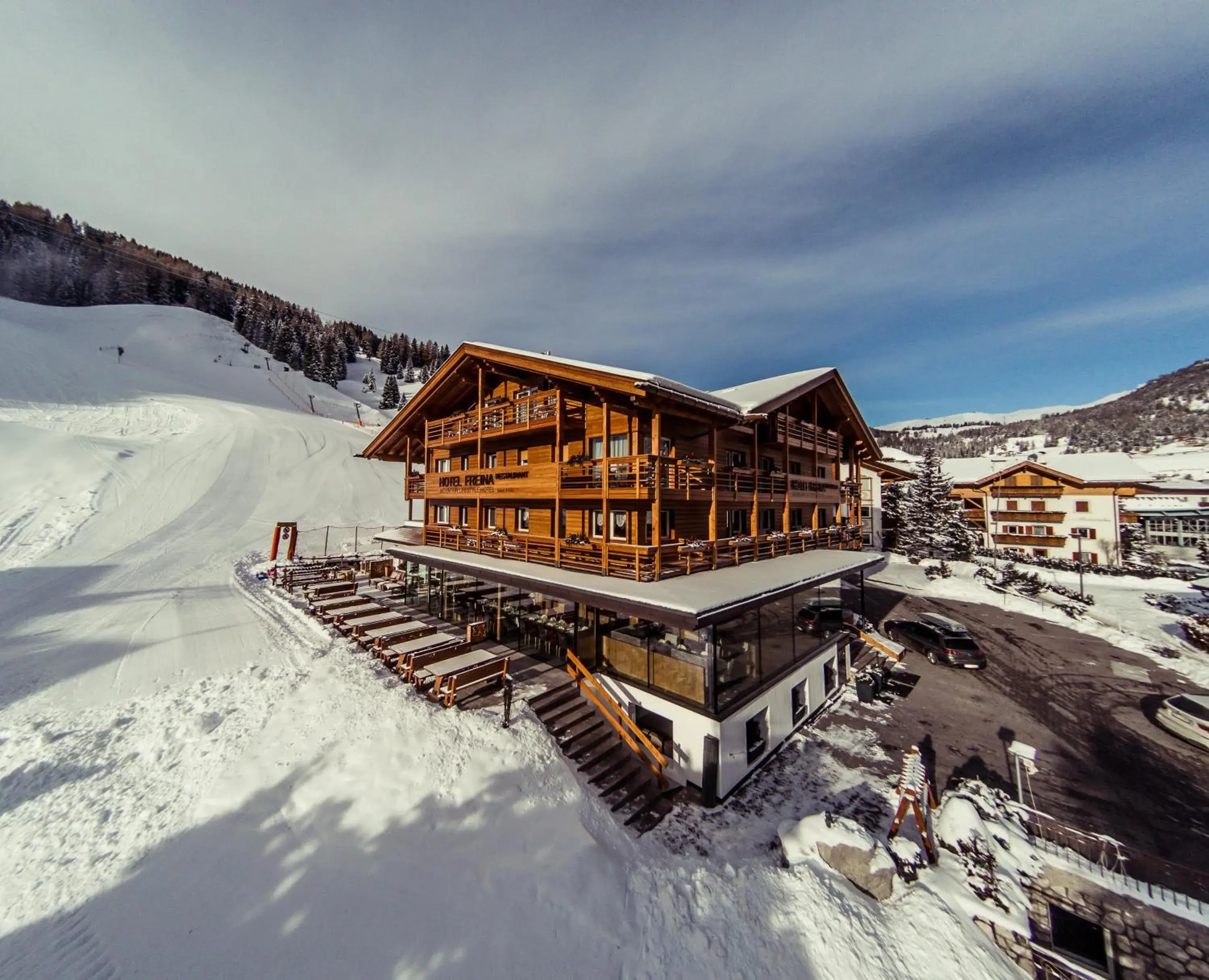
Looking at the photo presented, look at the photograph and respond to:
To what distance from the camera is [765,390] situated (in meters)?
18.6

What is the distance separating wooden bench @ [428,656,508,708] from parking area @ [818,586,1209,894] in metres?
10.3

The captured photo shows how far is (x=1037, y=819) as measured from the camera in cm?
1023

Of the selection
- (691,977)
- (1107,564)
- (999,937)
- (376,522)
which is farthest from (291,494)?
(1107,564)

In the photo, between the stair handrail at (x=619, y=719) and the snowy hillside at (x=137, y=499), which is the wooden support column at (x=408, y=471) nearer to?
the snowy hillside at (x=137, y=499)

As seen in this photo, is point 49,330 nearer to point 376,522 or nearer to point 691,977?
point 376,522

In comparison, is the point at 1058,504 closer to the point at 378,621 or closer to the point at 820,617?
the point at 820,617

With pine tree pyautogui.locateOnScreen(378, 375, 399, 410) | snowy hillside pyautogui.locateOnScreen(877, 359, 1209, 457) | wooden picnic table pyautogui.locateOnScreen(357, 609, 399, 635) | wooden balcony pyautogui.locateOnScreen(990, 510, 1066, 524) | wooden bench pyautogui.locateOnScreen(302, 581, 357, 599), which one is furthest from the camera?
snowy hillside pyautogui.locateOnScreen(877, 359, 1209, 457)

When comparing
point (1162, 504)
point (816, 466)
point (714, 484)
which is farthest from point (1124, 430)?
point (714, 484)

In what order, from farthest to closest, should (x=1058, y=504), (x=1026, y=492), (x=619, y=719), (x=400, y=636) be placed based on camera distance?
(x=1026, y=492), (x=1058, y=504), (x=400, y=636), (x=619, y=719)

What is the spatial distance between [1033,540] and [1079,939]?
45.0m

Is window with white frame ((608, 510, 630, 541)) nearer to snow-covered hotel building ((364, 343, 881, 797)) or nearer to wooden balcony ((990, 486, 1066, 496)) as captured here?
snow-covered hotel building ((364, 343, 881, 797))

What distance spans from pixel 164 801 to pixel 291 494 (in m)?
37.9

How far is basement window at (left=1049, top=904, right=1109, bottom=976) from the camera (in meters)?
7.10

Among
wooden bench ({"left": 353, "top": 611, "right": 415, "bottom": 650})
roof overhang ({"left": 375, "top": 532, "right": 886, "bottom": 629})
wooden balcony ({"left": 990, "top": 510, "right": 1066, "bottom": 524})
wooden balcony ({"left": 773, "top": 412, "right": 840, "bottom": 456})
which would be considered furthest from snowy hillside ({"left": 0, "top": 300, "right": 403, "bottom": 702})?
wooden balcony ({"left": 990, "top": 510, "right": 1066, "bottom": 524})
